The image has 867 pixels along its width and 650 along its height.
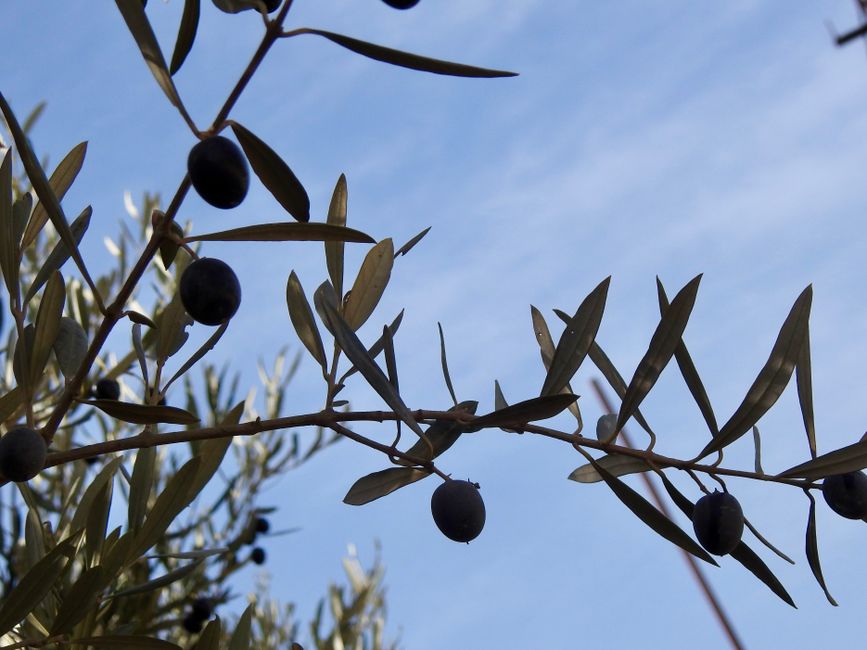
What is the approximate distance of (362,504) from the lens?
124cm

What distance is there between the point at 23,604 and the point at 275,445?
104 inches

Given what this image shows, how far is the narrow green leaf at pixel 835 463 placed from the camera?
43.9 inches

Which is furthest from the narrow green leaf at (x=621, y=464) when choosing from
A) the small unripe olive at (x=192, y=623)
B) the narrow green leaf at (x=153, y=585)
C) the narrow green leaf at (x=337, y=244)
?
the small unripe olive at (x=192, y=623)

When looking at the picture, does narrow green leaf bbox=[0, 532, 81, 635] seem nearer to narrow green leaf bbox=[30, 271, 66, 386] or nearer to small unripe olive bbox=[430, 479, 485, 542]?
narrow green leaf bbox=[30, 271, 66, 386]

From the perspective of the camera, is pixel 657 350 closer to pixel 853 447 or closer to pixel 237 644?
pixel 853 447

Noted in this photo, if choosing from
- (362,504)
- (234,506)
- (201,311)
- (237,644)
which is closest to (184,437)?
(201,311)

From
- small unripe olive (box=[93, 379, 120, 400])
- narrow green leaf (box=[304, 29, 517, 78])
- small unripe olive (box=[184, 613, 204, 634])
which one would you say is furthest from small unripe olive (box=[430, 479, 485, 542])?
small unripe olive (box=[184, 613, 204, 634])

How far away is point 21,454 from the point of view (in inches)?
41.3

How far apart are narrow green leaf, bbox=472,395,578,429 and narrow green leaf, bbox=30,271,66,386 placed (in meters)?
0.56

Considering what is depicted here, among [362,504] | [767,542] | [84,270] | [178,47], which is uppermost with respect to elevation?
[178,47]

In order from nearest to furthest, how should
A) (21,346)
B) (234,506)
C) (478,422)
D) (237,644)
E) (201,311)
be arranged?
(201,311) → (478,422) → (21,346) → (237,644) → (234,506)

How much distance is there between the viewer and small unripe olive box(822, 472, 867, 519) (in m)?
1.14

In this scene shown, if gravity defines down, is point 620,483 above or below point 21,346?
below

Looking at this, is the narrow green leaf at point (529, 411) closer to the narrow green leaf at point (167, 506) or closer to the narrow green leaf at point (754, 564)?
the narrow green leaf at point (754, 564)
